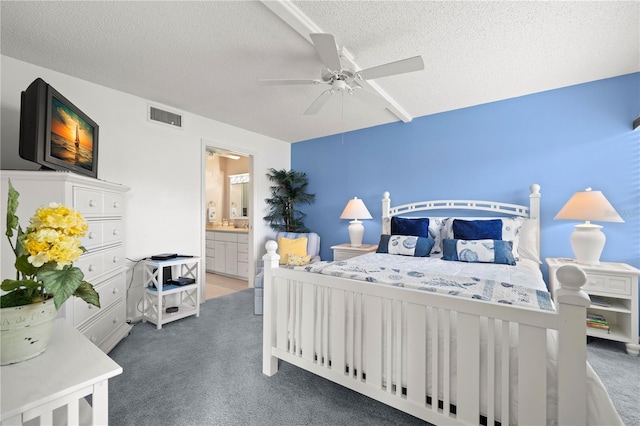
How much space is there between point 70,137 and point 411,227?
10.9 feet

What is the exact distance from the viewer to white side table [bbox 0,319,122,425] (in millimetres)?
711

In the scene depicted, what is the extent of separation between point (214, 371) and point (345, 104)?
3.00 m

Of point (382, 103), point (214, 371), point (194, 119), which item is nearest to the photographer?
point (214, 371)

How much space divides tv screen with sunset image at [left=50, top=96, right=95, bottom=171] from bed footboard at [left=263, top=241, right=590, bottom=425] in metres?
1.77

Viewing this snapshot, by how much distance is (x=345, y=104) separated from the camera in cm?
326

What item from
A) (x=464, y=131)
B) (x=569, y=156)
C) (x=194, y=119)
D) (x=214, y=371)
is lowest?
(x=214, y=371)

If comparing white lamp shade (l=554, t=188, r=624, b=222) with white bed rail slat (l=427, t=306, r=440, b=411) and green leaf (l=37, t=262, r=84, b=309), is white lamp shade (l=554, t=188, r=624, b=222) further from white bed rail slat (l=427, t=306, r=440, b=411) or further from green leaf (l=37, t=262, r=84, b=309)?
green leaf (l=37, t=262, r=84, b=309)

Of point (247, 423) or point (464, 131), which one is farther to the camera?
point (464, 131)

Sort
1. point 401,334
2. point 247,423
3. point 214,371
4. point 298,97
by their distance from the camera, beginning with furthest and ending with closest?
point 298,97 < point 214,371 < point 247,423 < point 401,334

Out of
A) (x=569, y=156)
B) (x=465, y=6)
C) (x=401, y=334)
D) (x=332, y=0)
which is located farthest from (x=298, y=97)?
(x=569, y=156)

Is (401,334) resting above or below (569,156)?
below

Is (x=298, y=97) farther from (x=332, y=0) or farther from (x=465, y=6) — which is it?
(x=465, y=6)

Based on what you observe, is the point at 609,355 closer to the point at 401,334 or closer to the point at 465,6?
the point at 401,334

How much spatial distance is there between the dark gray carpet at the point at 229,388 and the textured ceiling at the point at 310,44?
97.1 inches
